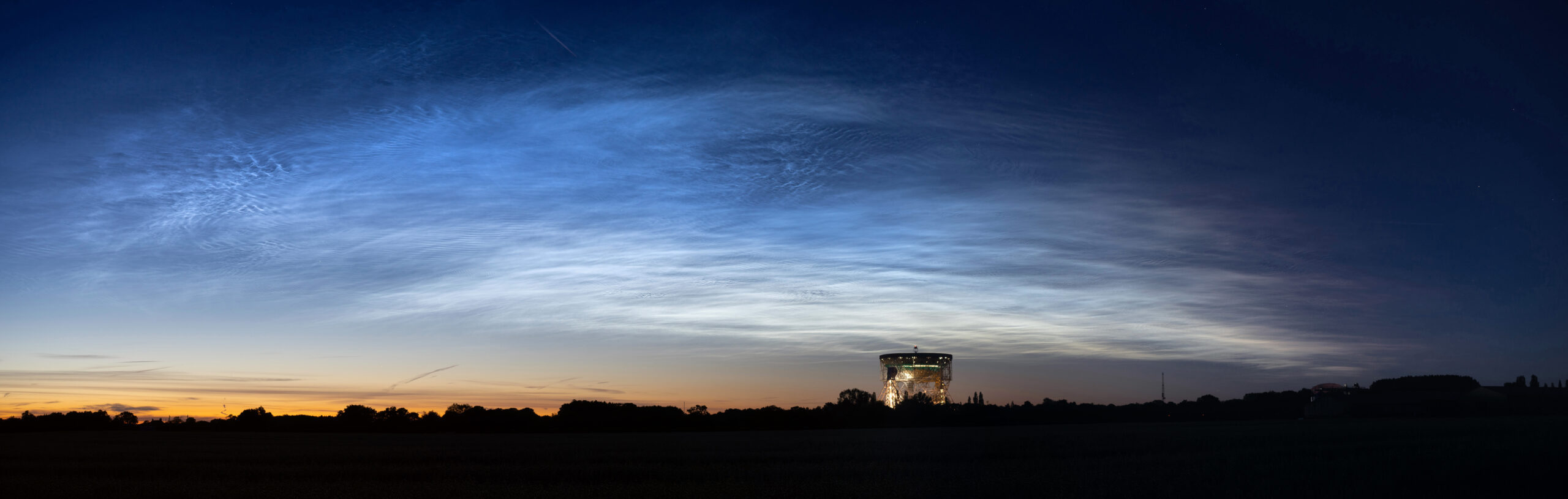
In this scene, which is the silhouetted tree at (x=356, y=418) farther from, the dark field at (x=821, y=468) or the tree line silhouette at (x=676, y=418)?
the dark field at (x=821, y=468)

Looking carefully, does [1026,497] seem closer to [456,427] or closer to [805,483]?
[805,483]

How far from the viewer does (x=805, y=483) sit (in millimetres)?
28797

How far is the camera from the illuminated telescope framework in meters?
131

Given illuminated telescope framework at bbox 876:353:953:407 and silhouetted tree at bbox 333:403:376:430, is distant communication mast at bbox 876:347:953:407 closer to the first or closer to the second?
illuminated telescope framework at bbox 876:353:953:407

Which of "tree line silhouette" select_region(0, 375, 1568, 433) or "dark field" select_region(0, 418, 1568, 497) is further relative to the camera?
"tree line silhouette" select_region(0, 375, 1568, 433)

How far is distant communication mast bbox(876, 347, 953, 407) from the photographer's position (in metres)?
131

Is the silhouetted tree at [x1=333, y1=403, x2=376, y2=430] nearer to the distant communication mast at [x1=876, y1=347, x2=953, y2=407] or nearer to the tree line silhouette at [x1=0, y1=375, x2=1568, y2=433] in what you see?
the tree line silhouette at [x1=0, y1=375, x2=1568, y2=433]

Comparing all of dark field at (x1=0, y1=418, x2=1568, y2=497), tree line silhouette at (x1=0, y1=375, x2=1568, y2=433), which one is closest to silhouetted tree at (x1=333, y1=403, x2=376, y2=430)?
tree line silhouette at (x1=0, y1=375, x2=1568, y2=433)

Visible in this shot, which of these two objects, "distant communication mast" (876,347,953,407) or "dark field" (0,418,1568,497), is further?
"distant communication mast" (876,347,953,407)

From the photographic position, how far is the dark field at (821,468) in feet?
88.7

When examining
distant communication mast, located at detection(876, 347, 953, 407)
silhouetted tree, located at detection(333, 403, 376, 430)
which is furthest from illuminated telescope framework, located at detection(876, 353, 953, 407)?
silhouetted tree, located at detection(333, 403, 376, 430)

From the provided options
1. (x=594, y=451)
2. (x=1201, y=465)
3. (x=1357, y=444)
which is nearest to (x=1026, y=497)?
(x=1201, y=465)

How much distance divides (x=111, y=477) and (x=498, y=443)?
2924 centimetres

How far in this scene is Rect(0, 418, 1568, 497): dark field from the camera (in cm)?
2705
